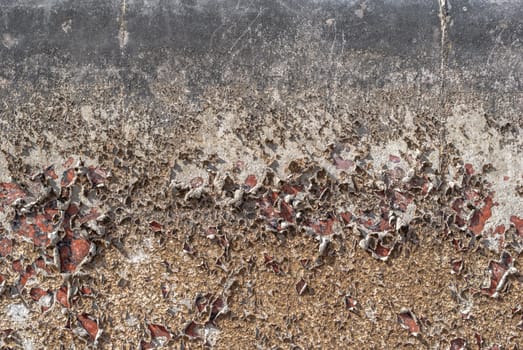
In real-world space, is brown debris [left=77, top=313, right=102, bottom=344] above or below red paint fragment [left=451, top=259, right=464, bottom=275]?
below

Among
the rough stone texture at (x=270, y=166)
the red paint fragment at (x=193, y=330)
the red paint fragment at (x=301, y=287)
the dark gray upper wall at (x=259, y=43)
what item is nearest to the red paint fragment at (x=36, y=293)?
the rough stone texture at (x=270, y=166)

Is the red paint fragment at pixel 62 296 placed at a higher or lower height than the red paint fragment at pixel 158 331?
higher

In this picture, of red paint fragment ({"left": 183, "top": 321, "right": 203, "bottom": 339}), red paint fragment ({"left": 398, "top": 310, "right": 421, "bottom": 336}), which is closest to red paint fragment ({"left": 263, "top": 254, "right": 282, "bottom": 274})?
red paint fragment ({"left": 183, "top": 321, "right": 203, "bottom": 339})

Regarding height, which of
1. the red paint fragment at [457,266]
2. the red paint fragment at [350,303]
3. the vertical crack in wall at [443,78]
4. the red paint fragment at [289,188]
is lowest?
the red paint fragment at [350,303]

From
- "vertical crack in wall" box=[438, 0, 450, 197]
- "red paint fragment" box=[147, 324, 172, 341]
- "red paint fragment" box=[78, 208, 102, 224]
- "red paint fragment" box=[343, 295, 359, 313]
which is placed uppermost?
"vertical crack in wall" box=[438, 0, 450, 197]

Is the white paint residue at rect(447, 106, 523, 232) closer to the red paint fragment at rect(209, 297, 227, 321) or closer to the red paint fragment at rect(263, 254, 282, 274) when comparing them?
the red paint fragment at rect(263, 254, 282, 274)

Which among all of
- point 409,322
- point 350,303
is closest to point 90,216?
point 350,303

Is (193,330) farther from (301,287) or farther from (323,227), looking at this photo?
(323,227)

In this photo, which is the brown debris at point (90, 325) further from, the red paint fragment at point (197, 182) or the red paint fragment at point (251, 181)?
the red paint fragment at point (251, 181)
